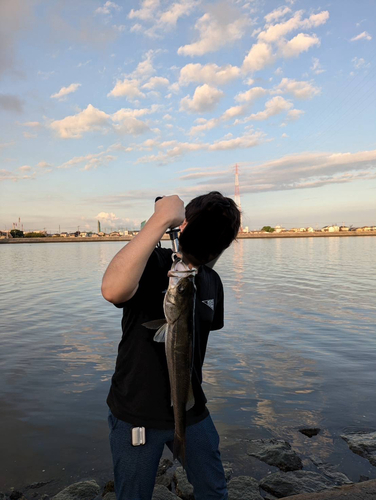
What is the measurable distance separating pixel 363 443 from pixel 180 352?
476cm

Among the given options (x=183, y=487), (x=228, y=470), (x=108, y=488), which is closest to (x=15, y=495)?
(x=108, y=488)

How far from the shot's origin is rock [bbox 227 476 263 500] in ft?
14.9

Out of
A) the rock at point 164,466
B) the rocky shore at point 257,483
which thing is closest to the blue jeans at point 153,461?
the rocky shore at point 257,483

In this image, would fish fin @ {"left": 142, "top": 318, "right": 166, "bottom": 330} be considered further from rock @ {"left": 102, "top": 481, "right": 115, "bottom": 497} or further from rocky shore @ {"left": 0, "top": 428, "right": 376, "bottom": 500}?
rock @ {"left": 102, "top": 481, "right": 115, "bottom": 497}

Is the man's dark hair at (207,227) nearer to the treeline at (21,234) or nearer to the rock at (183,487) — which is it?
the rock at (183,487)

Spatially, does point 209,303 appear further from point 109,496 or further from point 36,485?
point 36,485

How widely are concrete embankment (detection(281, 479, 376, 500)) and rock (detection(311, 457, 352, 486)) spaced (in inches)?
54.0

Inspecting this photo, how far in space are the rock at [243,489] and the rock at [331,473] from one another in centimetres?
97

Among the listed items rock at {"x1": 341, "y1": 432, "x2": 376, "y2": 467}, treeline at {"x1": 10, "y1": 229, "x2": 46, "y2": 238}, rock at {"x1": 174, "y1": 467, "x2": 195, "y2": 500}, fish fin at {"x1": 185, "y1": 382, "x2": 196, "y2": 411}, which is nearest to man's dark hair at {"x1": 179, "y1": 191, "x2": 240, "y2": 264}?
fish fin at {"x1": 185, "y1": 382, "x2": 196, "y2": 411}

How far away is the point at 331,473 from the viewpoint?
513 centimetres

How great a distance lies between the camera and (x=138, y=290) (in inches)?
93.4

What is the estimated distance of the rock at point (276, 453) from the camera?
5273mm

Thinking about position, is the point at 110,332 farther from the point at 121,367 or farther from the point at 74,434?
Answer: the point at 121,367

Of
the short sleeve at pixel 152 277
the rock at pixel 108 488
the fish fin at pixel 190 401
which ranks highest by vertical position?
the short sleeve at pixel 152 277
